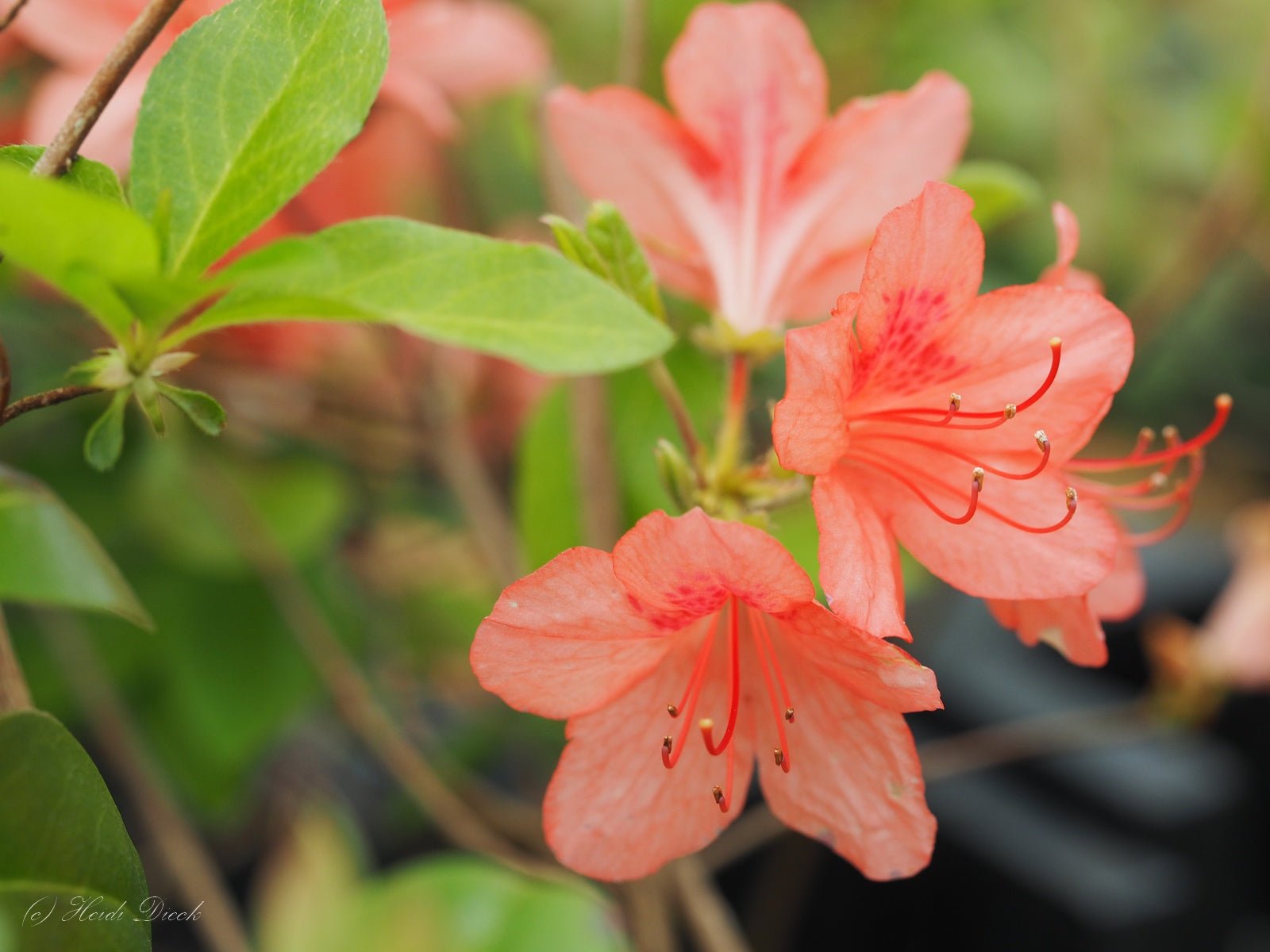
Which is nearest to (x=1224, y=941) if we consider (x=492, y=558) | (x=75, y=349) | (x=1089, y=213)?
(x=1089, y=213)

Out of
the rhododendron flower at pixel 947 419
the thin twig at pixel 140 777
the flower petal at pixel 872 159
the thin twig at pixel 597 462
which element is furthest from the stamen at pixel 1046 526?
the thin twig at pixel 140 777

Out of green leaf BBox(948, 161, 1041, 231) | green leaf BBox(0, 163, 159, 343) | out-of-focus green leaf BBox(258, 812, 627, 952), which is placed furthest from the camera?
out-of-focus green leaf BBox(258, 812, 627, 952)

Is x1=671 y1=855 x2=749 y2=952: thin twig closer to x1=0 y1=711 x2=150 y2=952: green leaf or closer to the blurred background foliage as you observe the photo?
the blurred background foliage

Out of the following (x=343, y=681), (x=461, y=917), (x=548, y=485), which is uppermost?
(x=548, y=485)

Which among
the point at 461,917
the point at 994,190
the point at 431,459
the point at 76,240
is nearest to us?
the point at 76,240

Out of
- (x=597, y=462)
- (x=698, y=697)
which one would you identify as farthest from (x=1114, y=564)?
(x=597, y=462)

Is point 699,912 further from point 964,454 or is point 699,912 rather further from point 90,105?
point 90,105

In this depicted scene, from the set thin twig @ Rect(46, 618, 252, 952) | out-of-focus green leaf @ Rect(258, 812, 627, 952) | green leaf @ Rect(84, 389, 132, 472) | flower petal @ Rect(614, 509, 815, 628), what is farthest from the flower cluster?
thin twig @ Rect(46, 618, 252, 952)
